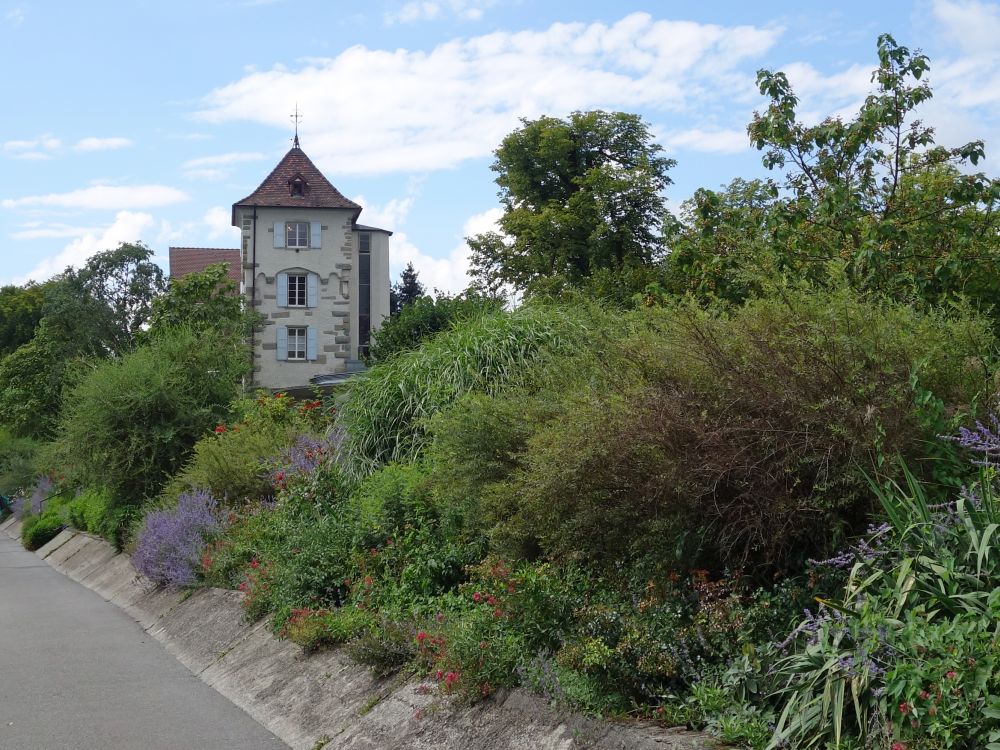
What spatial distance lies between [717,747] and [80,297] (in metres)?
54.3

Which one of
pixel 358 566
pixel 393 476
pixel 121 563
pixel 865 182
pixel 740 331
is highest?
pixel 865 182

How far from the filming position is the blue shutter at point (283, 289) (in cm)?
6341

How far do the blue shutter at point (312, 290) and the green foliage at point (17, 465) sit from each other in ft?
56.6

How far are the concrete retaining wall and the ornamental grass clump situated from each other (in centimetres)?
57

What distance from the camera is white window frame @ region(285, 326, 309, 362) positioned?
63.3 meters

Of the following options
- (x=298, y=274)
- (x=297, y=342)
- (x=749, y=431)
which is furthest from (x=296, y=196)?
(x=749, y=431)

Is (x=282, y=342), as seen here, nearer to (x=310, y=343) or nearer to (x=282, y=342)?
(x=282, y=342)

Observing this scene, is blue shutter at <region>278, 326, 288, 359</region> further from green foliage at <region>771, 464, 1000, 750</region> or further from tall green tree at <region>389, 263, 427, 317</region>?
green foliage at <region>771, 464, 1000, 750</region>

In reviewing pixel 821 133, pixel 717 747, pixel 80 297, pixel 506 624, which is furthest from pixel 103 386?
pixel 80 297

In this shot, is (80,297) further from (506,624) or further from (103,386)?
(506,624)

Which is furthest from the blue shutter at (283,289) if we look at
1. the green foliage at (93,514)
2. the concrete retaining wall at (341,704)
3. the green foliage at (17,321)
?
the concrete retaining wall at (341,704)

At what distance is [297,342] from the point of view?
63531mm

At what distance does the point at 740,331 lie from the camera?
6371 millimetres

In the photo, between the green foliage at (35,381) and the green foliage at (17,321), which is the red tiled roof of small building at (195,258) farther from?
the green foliage at (35,381)
